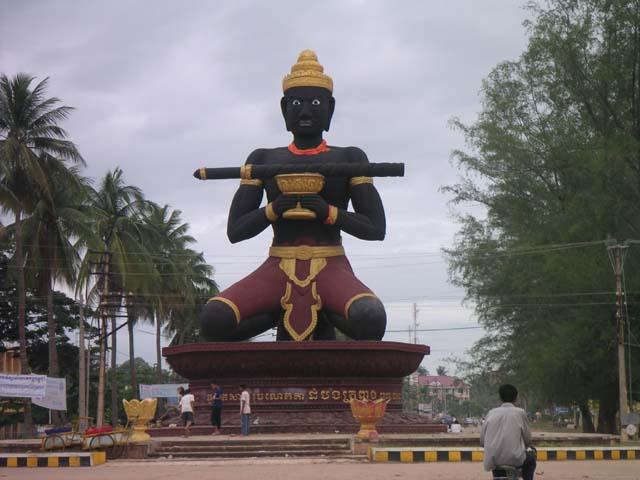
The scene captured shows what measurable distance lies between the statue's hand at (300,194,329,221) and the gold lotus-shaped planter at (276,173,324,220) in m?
0.08

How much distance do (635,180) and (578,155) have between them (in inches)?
57.2

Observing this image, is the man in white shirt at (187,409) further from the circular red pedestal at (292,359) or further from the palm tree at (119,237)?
the palm tree at (119,237)

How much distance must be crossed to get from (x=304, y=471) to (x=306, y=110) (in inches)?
385

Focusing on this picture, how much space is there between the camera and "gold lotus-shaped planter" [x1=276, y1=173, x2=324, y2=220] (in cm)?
1995

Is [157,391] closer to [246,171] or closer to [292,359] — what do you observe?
[246,171]

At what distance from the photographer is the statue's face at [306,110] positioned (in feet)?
68.3

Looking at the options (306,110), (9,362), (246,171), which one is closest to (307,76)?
(306,110)

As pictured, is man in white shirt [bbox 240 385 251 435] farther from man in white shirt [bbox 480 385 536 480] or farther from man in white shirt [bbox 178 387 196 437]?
man in white shirt [bbox 480 385 536 480]

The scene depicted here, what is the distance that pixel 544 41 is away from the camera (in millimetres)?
26344

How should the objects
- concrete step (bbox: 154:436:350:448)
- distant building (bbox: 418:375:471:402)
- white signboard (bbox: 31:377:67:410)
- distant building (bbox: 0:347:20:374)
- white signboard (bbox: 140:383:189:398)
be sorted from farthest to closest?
distant building (bbox: 418:375:471:402) < distant building (bbox: 0:347:20:374) < white signboard (bbox: 140:383:189:398) < white signboard (bbox: 31:377:67:410) < concrete step (bbox: 154:436:350:448)

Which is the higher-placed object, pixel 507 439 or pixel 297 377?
pixel 297 377

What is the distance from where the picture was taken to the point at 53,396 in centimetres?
2308

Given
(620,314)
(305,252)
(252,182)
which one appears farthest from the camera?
(620,314)

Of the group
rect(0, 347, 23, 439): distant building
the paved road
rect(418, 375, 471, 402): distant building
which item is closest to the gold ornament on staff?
the paved road
